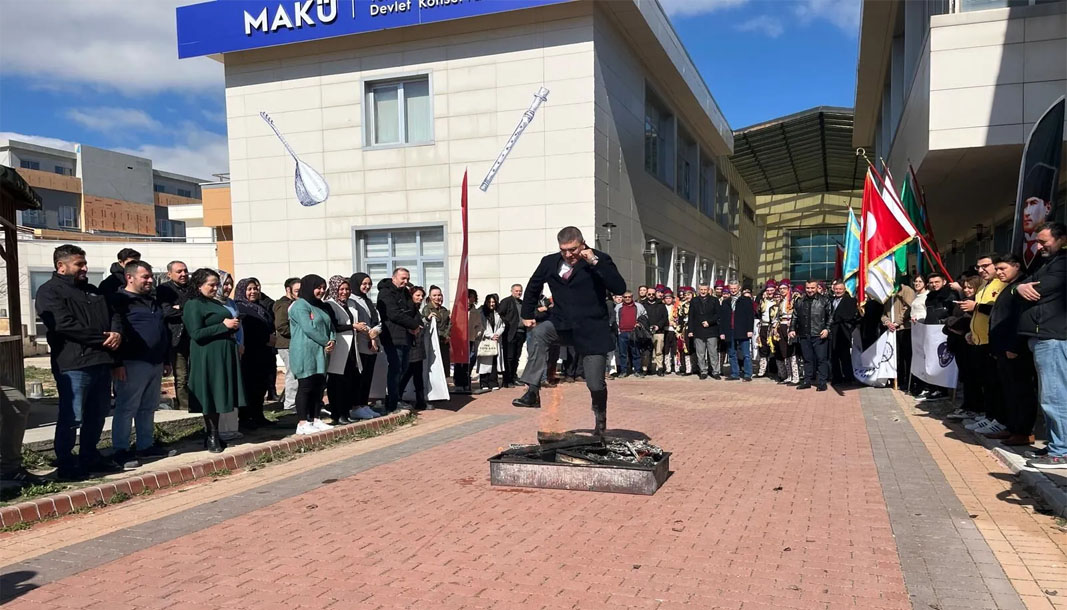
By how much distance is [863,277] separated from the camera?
430 inches

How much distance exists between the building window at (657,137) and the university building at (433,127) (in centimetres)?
72

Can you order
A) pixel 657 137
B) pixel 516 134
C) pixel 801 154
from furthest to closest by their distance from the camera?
pixel 801 154 → pixel 657 137 → pixel 516 134

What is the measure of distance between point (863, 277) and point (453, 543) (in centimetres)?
873

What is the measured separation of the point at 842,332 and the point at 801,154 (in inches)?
1011

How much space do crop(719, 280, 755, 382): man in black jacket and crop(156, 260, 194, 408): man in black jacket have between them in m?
9.54

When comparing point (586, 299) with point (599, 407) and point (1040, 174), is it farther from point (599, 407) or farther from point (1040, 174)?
point (1040, 174)

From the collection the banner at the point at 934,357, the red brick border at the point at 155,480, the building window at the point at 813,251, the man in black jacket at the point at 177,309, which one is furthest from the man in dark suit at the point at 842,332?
the building window at the point at 813,251

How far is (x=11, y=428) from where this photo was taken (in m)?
5.75

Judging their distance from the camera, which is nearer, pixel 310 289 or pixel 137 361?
pixel 137 361

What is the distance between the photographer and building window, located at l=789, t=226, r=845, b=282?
1922 inches

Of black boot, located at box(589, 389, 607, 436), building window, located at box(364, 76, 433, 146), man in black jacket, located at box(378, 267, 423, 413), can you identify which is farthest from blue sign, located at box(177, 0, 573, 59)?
black boot, located at box(589, 389, 607, 436)

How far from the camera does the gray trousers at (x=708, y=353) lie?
1418cm

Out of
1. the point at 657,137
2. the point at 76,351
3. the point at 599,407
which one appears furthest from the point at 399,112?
the point at 599,407

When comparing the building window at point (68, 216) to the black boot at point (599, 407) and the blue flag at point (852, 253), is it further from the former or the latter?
the black boot at point (599, 407)
